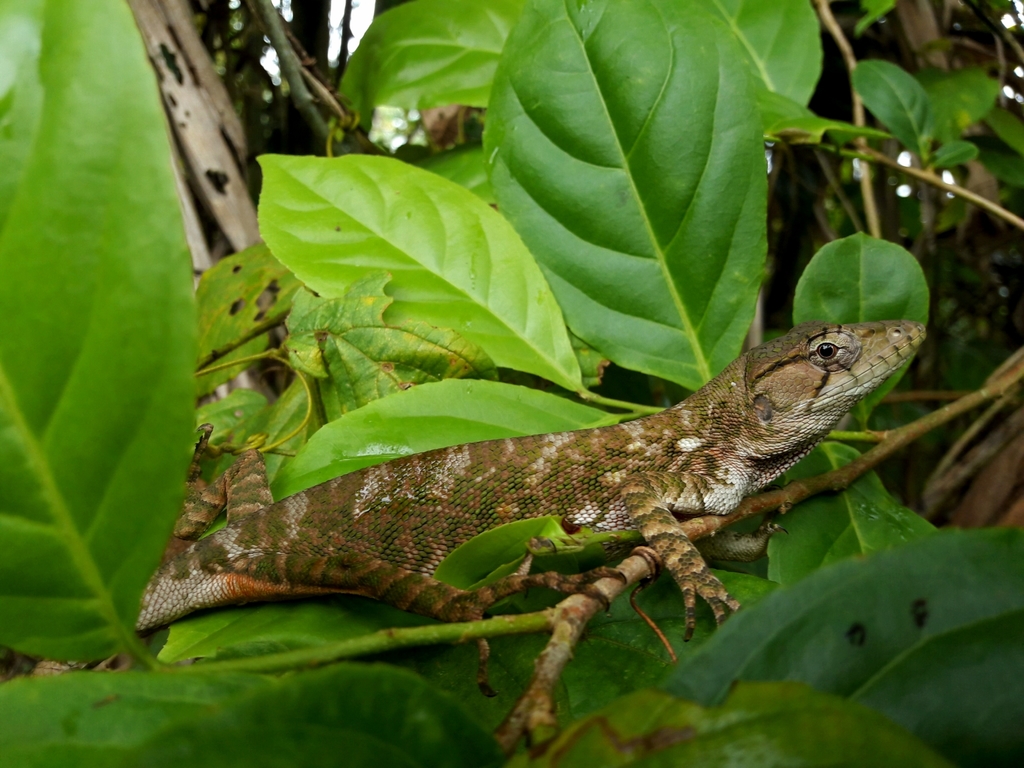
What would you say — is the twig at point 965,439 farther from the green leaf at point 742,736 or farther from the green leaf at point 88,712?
the green leaf at point 88,712

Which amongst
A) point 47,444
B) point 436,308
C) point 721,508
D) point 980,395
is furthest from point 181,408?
point 980,395

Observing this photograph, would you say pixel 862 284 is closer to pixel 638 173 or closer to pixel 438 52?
pixel 638 173

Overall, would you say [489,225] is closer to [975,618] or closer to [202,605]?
[202,605]

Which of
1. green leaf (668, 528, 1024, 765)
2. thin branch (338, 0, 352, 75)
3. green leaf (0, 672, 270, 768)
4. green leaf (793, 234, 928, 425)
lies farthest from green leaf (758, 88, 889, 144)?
thin branch (338, 0, 352, 75)

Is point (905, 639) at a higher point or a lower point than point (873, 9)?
lower

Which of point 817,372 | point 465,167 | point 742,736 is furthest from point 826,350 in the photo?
point 742,736
